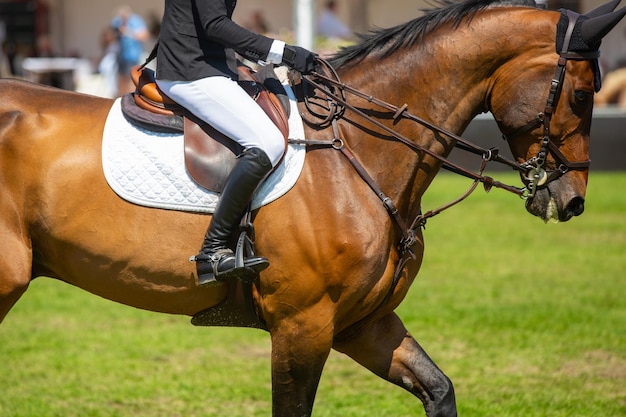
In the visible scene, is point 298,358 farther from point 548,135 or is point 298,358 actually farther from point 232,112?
point 548,135

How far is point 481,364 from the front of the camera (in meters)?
7.28

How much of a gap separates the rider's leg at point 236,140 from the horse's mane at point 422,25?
76 cm

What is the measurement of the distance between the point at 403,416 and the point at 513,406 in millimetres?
777

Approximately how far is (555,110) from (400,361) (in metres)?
1.57

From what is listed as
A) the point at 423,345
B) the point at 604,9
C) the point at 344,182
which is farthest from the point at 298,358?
the point at 423,345

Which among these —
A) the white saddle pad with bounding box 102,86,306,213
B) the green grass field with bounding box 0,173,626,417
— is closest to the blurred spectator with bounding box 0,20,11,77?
the green grass field with bounding box 0,173,626,417

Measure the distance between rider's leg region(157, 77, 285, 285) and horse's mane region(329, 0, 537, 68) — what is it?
76 centimetres

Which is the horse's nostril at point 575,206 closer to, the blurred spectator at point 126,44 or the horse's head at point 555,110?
the horse's head at point 555,110

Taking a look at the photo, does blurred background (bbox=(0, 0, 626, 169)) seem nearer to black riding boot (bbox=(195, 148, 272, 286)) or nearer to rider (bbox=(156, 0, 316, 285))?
rider (bbox=(156, 0, 316, 285))

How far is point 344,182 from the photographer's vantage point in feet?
15.0

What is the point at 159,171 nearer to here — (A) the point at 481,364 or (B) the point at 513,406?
(B) the point at 513,406

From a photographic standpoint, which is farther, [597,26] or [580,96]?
[580,96]

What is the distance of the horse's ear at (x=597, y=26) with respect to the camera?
429cm

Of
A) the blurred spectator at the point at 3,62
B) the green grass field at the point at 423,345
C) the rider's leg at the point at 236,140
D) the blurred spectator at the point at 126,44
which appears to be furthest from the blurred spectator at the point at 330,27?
the rider's leg at the point at 236,140
